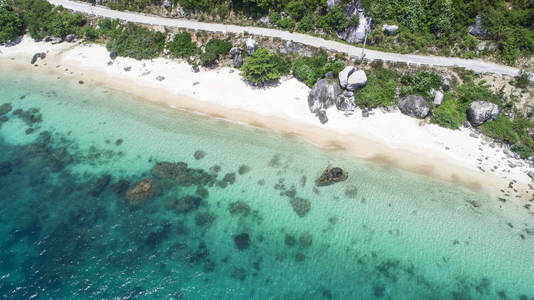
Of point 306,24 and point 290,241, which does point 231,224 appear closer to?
point 290,241

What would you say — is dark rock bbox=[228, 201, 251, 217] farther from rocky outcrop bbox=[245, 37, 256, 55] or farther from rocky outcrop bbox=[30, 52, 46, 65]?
rocky outcrop bbox=[30, 52, 46, 65]

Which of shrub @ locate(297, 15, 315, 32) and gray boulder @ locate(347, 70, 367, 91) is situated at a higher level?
shrub @ locate(297, 15, 315, 32)

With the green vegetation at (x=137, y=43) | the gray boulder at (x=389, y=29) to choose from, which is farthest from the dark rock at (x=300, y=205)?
the green vegetation at (x=137, y=43)

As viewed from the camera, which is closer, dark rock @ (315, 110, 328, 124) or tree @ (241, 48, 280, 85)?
dark rock @ (315, 110, 328, 124)

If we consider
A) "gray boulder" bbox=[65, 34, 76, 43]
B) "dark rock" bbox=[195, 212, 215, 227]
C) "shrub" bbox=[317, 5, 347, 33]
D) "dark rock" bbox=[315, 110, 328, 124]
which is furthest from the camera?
"gray boulder" bbox=[65, 34, 76, 43]

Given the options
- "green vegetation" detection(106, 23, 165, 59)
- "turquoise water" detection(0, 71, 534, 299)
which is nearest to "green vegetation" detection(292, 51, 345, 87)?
"turquoise water" detection(0, 71, 534, 299)
